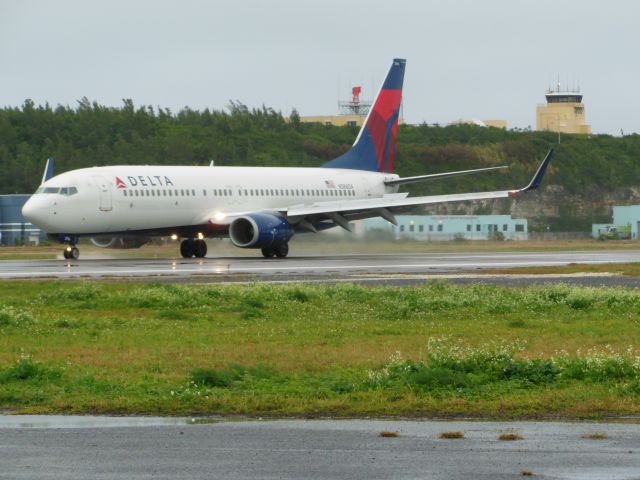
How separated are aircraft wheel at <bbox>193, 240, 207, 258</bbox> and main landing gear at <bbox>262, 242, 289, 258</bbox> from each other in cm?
267

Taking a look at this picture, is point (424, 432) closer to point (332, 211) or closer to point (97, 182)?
point (97, 182)

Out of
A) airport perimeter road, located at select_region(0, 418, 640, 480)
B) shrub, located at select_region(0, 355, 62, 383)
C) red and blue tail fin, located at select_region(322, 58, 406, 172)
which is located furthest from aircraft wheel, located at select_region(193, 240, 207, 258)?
airport perimeter road, located at select_region(0, 418, 640, 480)

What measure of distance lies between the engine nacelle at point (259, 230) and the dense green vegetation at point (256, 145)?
4578 centimetres

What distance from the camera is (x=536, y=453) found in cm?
1143

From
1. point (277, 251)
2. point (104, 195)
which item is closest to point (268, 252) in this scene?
point (277, 251)

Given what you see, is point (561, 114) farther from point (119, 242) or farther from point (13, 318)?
point (13, 318)

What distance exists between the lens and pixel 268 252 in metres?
55.0

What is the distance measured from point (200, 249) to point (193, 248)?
310 mm

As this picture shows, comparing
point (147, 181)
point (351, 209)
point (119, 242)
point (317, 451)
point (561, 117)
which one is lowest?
point (317, 451)

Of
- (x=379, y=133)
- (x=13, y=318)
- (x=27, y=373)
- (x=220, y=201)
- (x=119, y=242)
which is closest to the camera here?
(x=27, y=373)

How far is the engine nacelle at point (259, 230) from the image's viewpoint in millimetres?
53062

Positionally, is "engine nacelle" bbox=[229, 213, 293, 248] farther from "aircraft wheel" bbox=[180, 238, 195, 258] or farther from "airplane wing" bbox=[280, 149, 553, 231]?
"aircraft wheel" bbox=[180, 238, 195, 258]

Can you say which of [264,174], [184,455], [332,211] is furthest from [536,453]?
[264,174]

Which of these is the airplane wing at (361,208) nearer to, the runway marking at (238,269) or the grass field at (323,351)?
the runway marking at (238,269)
